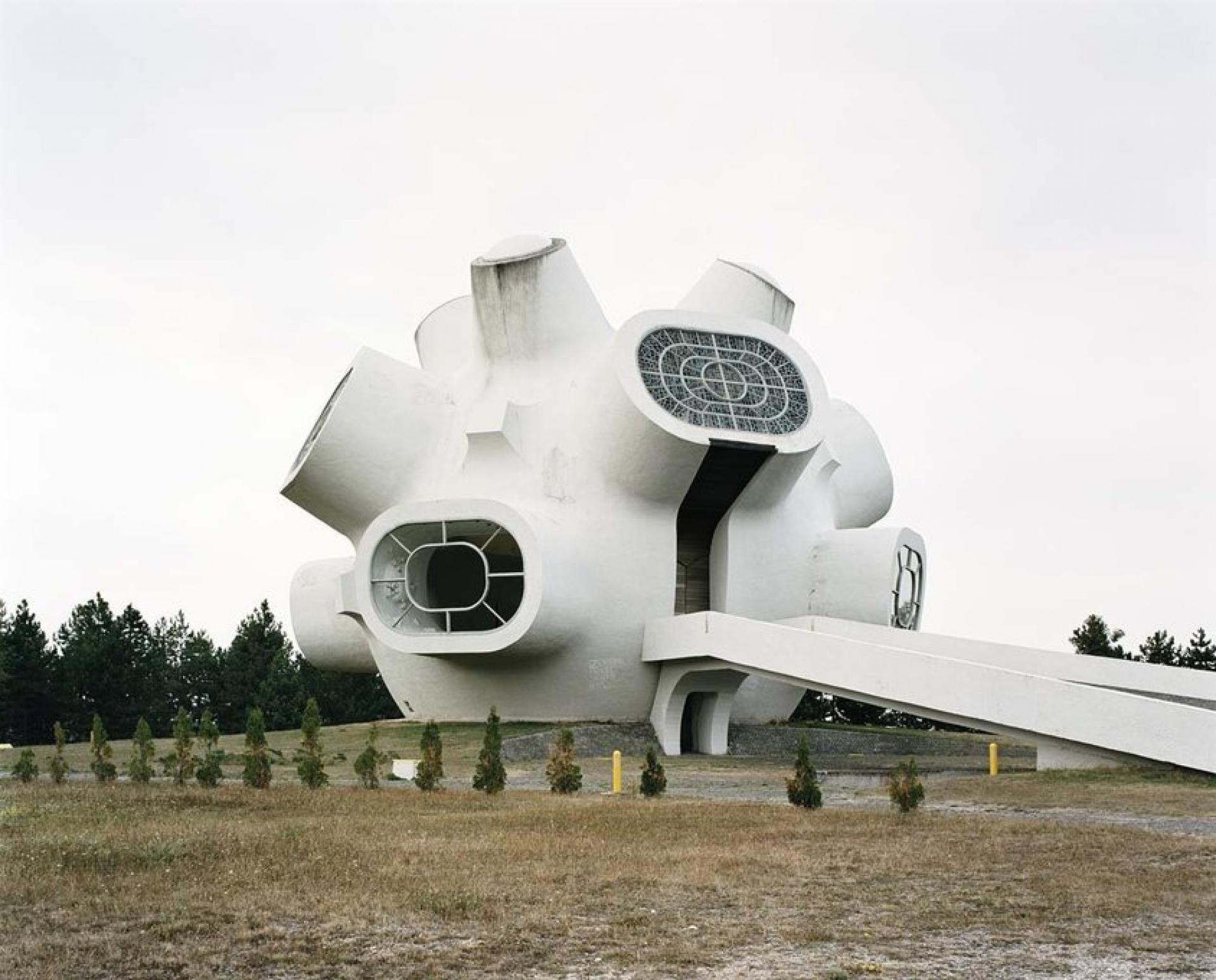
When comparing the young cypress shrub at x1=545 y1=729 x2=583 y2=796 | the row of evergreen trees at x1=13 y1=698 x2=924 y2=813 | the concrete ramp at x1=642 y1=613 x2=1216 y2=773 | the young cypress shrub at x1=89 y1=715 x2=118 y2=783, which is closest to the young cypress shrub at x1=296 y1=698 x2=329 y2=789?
the row of evergreen trees at x1=13 y1=698 x2=924 y2=813

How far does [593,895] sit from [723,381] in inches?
775

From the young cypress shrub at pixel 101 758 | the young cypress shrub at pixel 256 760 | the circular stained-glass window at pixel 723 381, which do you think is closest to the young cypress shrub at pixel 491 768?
the young cypress shrub at pixel 256 760

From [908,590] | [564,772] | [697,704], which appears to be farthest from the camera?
[908,590]

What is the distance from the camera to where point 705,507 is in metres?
30.2

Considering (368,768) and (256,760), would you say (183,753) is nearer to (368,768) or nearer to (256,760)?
(256,760)

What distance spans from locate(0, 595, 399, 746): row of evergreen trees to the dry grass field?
104ft

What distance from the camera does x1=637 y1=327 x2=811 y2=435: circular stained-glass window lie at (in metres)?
27.8

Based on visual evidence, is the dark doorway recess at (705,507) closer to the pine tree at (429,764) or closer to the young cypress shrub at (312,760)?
the pine tree at (429,764)

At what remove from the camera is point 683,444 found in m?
27.1

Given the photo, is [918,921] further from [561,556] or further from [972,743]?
[972,743]

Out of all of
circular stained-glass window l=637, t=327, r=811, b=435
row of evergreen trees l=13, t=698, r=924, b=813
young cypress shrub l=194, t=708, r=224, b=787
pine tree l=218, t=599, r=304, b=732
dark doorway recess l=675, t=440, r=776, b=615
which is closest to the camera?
row of evergreen trees l=13, t=698, r=924, b=813

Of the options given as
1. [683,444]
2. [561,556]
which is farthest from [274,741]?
A: [683,444]

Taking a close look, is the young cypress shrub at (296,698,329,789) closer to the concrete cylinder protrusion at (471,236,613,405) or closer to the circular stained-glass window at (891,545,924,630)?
the concrete cylinder protrusion at (471,236,613,405)

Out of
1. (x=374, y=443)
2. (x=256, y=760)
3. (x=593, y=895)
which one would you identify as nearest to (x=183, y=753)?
(x=256, y=760)
